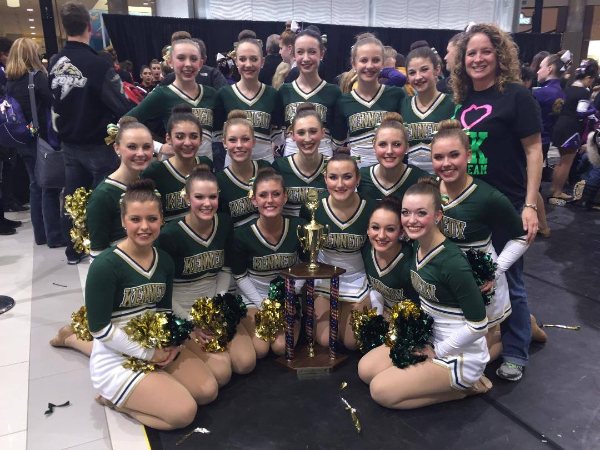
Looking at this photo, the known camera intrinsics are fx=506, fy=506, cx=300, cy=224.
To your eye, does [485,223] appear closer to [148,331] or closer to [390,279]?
[390,279]

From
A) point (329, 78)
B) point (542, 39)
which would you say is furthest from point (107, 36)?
point (542, 39)

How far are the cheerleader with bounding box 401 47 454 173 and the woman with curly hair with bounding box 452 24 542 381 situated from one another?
329mm

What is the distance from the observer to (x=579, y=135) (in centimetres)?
605

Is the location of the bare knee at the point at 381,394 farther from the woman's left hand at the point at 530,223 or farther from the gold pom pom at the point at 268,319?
the woman's left hand at the point at 530,223

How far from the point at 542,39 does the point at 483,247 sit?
36.4 ft

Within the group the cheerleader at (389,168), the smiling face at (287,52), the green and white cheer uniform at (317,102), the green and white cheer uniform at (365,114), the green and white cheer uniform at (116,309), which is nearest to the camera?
the green and white cheer uniform at (116,309)

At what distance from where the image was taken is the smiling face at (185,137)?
108 inches

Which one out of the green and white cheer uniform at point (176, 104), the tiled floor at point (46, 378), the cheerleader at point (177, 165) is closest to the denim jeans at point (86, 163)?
the green and white cheer uniform at point (176, 104)

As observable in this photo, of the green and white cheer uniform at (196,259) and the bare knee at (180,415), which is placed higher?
the green and white cheer uniform at (196,259)

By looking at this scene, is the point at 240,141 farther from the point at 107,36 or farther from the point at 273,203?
the point at 107,36

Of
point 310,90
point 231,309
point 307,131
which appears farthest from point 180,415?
point 310,90

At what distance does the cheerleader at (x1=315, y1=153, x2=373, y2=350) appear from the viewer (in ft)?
8.84

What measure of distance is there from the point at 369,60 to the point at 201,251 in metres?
1.53

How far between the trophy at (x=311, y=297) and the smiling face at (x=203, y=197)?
19.5 inches
